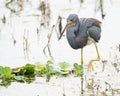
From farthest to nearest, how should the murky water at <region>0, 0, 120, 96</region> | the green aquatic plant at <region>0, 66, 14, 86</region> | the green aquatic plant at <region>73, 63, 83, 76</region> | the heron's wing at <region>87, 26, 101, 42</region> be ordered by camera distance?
the heron's wing at <region>87, 26, 101, 42</region> < the green aquatic plant at <region>73, 63, 83, 76</region> < the green aquatic plant at <region>0, 66, 14, 86</region> < the murky water at <region>0, 0, 120, 96</region>

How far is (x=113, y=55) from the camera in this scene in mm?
8008

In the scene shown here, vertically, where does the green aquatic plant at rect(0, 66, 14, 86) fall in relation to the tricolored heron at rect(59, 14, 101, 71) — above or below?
below

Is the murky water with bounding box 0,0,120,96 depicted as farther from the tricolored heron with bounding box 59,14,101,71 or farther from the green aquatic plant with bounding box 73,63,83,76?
the tricolored heron with bounding box 59,14,101,71

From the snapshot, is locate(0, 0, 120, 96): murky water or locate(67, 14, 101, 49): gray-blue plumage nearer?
locate(0, 0, 120, 96): murky water

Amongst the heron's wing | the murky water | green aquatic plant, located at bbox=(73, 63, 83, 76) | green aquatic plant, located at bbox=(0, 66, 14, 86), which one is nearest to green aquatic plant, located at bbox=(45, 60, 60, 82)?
the murky water

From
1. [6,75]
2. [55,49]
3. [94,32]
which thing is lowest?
[6,75]

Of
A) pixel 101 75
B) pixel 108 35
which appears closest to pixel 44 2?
pixel 108 35

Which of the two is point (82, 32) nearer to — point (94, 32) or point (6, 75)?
point (94, 32)

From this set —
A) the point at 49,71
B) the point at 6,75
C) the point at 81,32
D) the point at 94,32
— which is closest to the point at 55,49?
the point at 81,32

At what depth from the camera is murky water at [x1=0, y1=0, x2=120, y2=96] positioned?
6.77 meters

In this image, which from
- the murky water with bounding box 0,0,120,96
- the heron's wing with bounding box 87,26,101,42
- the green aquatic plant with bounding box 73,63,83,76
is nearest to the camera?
the murky water with bounding box 0,0,120,96

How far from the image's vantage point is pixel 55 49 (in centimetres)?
844

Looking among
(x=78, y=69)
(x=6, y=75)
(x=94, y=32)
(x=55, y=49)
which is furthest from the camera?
(x=55, y=49)

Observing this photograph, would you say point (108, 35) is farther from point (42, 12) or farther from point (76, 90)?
point (76, 90)
